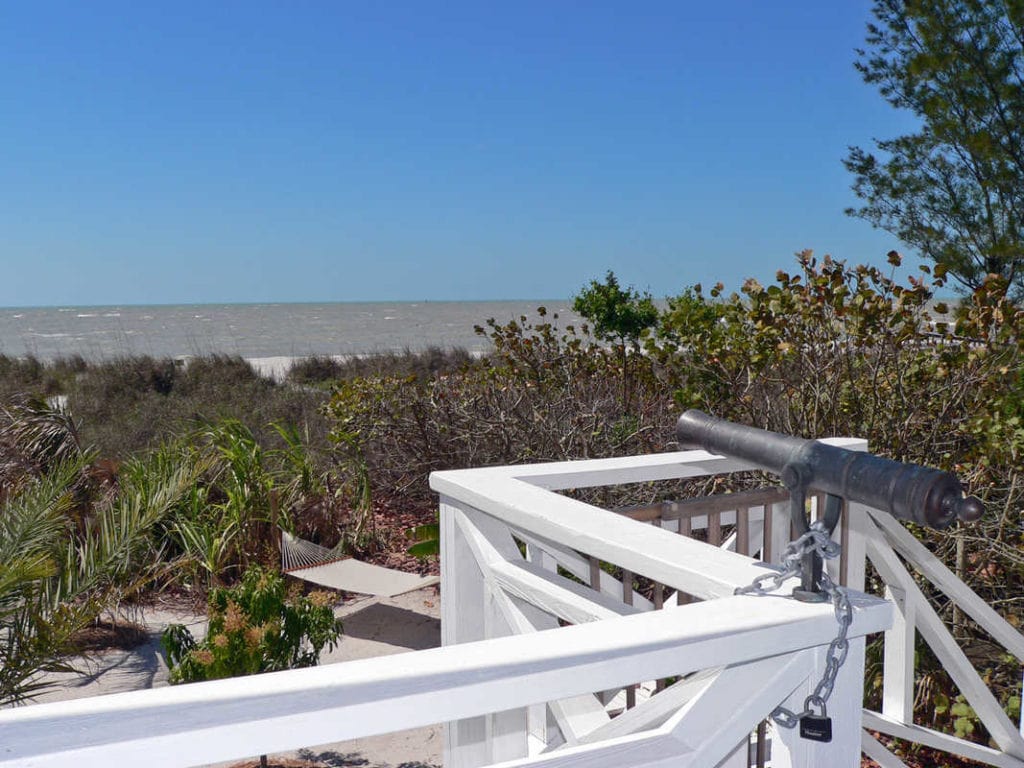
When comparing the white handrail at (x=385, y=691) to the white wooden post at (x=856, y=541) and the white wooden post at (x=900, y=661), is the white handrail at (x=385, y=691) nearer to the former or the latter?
the white wooden post at (x=856, y=541)

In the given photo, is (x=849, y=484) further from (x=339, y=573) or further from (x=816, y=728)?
(x=339, y=573)

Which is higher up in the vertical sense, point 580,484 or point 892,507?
point 892,507

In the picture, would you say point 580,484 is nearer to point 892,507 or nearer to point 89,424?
point 892,507

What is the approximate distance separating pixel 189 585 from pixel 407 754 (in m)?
2.44

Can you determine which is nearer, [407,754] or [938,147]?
[407,754]

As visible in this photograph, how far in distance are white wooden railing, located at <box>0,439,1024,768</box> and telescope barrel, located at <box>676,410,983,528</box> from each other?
0.13 meters

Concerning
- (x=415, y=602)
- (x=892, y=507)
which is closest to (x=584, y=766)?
(x=892, y=507)

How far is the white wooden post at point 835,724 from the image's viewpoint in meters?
1.07

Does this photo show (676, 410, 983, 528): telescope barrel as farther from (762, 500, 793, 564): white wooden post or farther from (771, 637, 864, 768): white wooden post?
(762, 500, 793, 564): white wooden post

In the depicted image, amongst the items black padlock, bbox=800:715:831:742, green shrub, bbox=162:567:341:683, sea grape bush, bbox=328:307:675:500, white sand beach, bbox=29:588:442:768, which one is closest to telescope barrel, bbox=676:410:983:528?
black padlock, bbox=800:715:831:742

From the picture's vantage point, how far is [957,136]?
8.84 m

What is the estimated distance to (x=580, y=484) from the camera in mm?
1976

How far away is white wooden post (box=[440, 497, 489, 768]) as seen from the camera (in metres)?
1.87

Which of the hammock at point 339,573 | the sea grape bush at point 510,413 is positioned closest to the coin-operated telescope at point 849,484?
the hammock at point 339,573
